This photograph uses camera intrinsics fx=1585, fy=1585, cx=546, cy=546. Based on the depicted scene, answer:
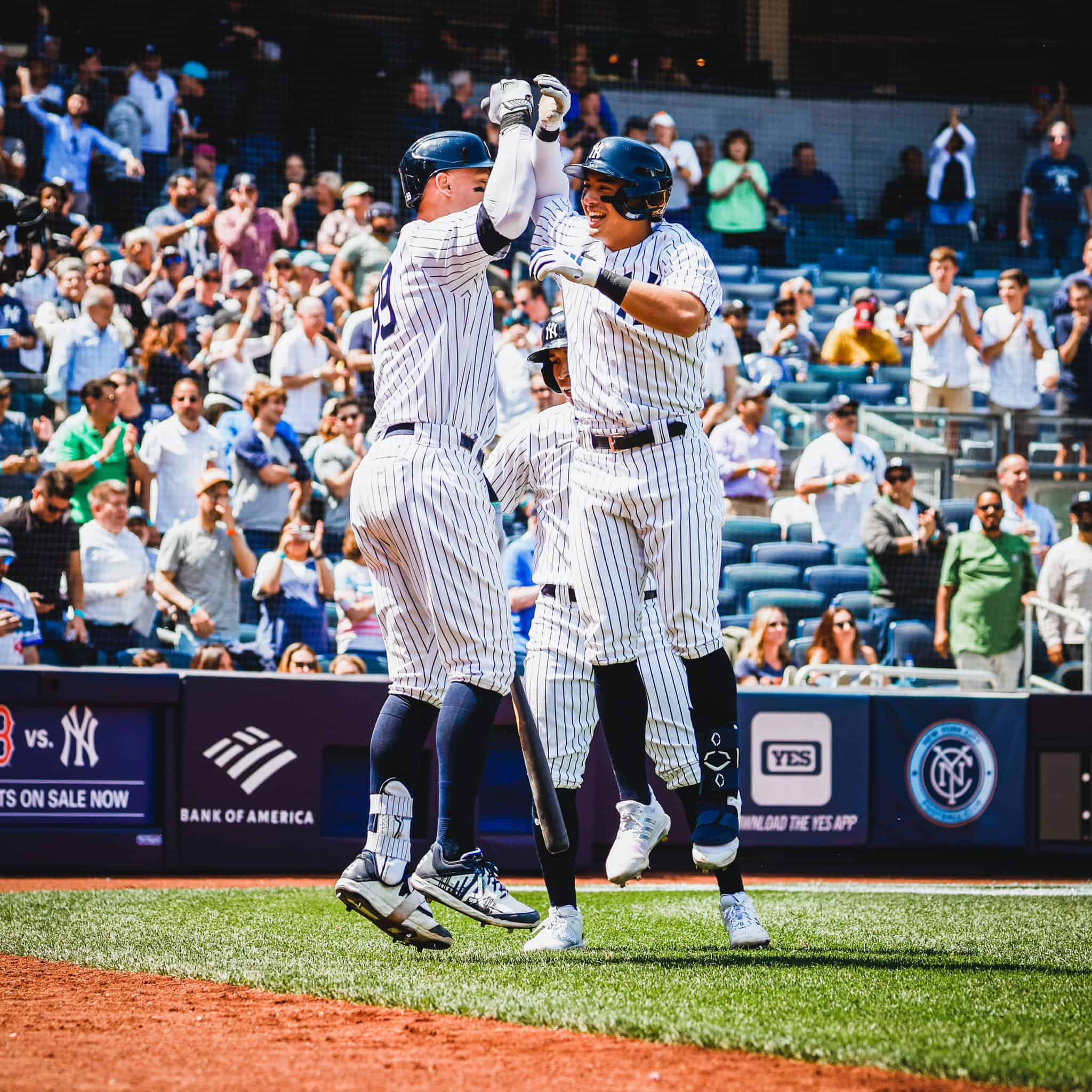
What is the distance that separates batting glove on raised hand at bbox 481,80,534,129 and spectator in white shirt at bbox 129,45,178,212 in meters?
8.86

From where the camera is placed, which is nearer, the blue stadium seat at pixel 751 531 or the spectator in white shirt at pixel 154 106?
the blue stadium seat at pixel 751 531

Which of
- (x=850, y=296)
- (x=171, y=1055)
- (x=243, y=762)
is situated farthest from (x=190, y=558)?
(x=850, y=296)

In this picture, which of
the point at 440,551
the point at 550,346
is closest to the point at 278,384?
the point at 550,346

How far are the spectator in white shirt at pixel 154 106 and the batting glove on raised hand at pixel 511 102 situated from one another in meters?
8.86

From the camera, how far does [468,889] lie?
405 cm

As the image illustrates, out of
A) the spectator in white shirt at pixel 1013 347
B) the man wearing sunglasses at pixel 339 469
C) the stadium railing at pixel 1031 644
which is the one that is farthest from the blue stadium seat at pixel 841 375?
the man wearing sunglasses at pixel 339 469

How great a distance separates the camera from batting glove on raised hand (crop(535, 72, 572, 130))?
424cm

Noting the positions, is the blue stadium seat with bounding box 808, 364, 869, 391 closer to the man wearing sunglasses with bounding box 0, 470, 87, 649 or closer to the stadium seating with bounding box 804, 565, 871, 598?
the stadium seating with bounding box 804, 565, 871, 598

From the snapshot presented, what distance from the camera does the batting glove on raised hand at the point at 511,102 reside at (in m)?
4.19

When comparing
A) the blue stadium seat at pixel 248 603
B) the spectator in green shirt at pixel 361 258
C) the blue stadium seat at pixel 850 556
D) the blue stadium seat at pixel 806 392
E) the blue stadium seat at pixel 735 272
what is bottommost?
the blue stadium seat at pixel 248 603

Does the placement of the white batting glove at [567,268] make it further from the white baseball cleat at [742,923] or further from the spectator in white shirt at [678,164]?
the spectator in white shirt at [678,164]

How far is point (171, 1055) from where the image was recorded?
297cm

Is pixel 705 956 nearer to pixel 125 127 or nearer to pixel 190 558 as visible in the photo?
pixel 190 558

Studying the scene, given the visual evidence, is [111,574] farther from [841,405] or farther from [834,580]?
→ [841,405]
